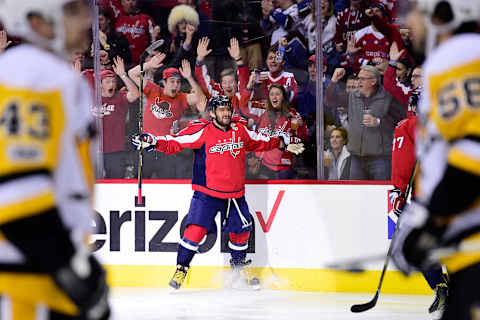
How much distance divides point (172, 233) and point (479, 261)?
3.62m

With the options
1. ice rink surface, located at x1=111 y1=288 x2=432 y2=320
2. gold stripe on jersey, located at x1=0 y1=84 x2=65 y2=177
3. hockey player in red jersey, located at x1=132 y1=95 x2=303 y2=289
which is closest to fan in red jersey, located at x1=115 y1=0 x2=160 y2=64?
hockey player in red jersey, located at x1=132 y1=95 x2=303 y2=289

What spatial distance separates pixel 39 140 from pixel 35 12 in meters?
0.28

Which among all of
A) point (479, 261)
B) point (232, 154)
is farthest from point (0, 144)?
point (232, 154)

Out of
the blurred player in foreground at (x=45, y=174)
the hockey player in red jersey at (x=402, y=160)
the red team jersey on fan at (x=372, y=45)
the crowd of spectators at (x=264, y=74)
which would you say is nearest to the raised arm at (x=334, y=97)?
the crowd of spectators at (x=264, y=74)

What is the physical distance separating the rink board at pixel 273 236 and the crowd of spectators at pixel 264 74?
208mm

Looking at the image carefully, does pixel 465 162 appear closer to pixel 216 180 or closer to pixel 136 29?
pixel 216 180

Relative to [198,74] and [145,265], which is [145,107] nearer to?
[198,74]

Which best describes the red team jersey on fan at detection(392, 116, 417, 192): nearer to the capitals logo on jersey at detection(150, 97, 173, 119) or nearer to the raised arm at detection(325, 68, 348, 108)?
the raised arm at detection(325, 68, 348, 108)

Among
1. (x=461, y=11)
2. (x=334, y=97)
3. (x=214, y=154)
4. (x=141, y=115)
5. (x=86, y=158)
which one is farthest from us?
(x=141, y=115)

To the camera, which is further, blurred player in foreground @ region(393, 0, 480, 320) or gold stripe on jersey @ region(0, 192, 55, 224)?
blurred player in foreground @ region(393, 0, 480, 320)

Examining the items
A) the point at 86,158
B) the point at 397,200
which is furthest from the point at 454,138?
the point at 397,200

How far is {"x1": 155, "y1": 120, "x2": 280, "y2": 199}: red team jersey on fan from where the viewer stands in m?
4.74

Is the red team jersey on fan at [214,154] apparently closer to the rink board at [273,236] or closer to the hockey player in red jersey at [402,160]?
the rink board at [273,236]

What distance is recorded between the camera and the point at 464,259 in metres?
1.50
